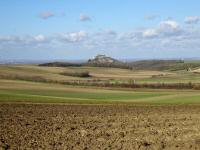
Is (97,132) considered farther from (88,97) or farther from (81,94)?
(81,94)

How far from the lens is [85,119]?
2739 centimetres

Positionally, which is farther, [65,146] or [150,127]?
[150,127]

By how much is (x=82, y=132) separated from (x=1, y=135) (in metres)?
3.61

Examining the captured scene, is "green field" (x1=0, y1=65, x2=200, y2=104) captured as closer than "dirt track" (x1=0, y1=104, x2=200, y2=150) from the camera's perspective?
No

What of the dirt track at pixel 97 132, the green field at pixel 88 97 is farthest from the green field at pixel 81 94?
the dirt track at pixel 97 132

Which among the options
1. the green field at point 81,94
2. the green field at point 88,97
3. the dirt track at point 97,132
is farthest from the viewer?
the green field at point 81,94

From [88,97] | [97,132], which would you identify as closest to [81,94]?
[88,97]

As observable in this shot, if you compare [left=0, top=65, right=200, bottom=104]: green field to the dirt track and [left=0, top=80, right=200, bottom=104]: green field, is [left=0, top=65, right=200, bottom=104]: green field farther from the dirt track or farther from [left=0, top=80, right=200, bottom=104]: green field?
the dirt track

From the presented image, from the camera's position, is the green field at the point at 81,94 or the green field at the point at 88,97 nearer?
the green field at the point at 88,97

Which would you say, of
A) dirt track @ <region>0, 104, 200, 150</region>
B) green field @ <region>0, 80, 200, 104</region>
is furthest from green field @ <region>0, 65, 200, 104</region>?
dirt track @ <region>0, 104, 200, 150</region>

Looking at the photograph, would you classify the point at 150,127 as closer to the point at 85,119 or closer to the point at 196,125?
the point at 196,125

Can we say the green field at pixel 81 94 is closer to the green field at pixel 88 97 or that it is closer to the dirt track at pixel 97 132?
the green field at pixel 88 97

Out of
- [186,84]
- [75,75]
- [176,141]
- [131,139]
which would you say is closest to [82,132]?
[131,139]

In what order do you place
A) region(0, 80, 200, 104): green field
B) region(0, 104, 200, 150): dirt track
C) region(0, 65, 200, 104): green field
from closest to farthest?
1. region(0, 104, 200, 150): dirt track
2. region(0, 80, 200, 104): green field
3. region(0, 65, 200, 104): green field
